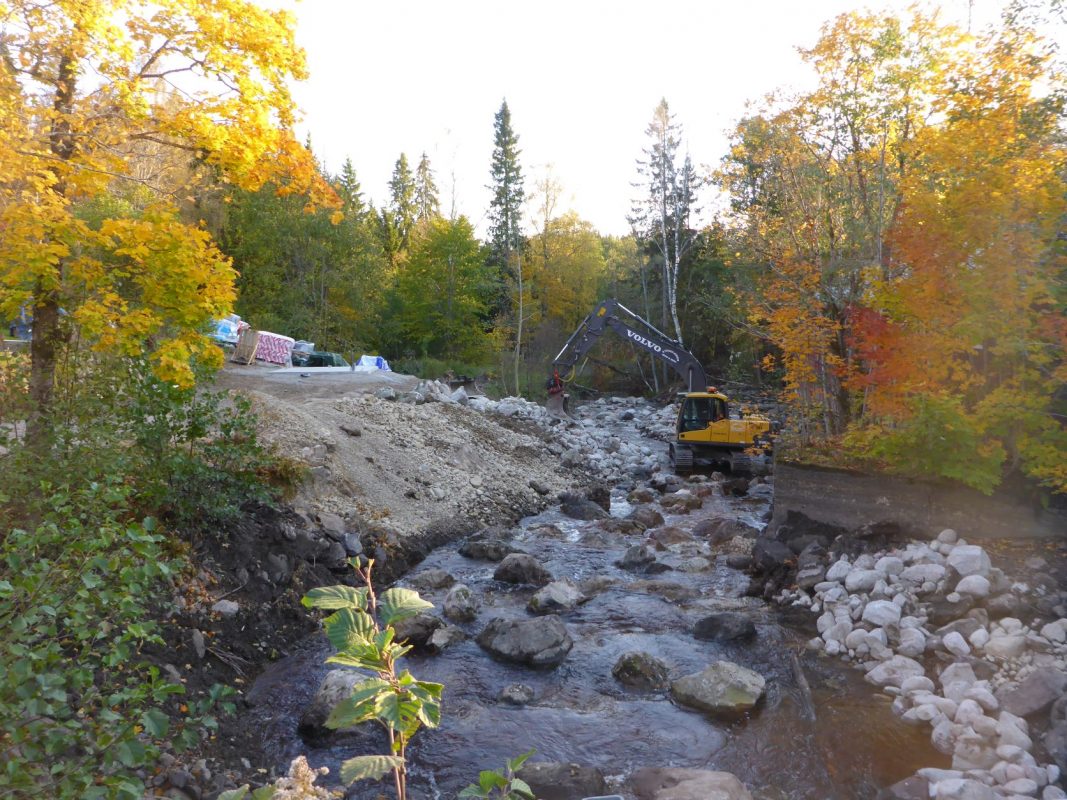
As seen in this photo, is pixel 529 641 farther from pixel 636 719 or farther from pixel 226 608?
pixel 226 608

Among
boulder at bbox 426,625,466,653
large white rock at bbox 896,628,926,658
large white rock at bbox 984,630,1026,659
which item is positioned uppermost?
large white rock at bbox 984,630,1026,659

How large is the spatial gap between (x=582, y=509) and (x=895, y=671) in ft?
26.7

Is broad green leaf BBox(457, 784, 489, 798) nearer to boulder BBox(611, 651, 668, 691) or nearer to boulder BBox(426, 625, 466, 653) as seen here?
boulder BBox(611, 651, 668, 691)

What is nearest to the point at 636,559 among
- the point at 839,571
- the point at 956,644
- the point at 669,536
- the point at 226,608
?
the point at 669,536

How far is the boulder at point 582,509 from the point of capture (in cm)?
1467

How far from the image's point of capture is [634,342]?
21781 millimetres

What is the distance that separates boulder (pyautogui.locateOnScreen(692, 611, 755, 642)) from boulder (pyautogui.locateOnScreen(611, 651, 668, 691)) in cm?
104

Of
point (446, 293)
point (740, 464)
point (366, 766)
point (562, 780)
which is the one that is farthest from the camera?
point (446, 293)

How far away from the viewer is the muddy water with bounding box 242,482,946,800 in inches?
227

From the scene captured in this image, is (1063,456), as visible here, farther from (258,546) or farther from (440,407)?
(440,407)

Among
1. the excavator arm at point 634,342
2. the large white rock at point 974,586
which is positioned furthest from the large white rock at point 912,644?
the excavator arm at point 634,342

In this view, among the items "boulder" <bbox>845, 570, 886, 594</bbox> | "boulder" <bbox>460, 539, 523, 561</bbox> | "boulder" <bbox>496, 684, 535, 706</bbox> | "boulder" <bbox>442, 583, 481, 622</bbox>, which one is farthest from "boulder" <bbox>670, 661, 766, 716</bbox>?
"boulder" <bbox>460, 539, 523, 561</bbox>

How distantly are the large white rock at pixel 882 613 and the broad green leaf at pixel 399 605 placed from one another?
6.27 metres

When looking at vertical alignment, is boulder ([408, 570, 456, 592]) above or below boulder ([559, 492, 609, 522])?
below
